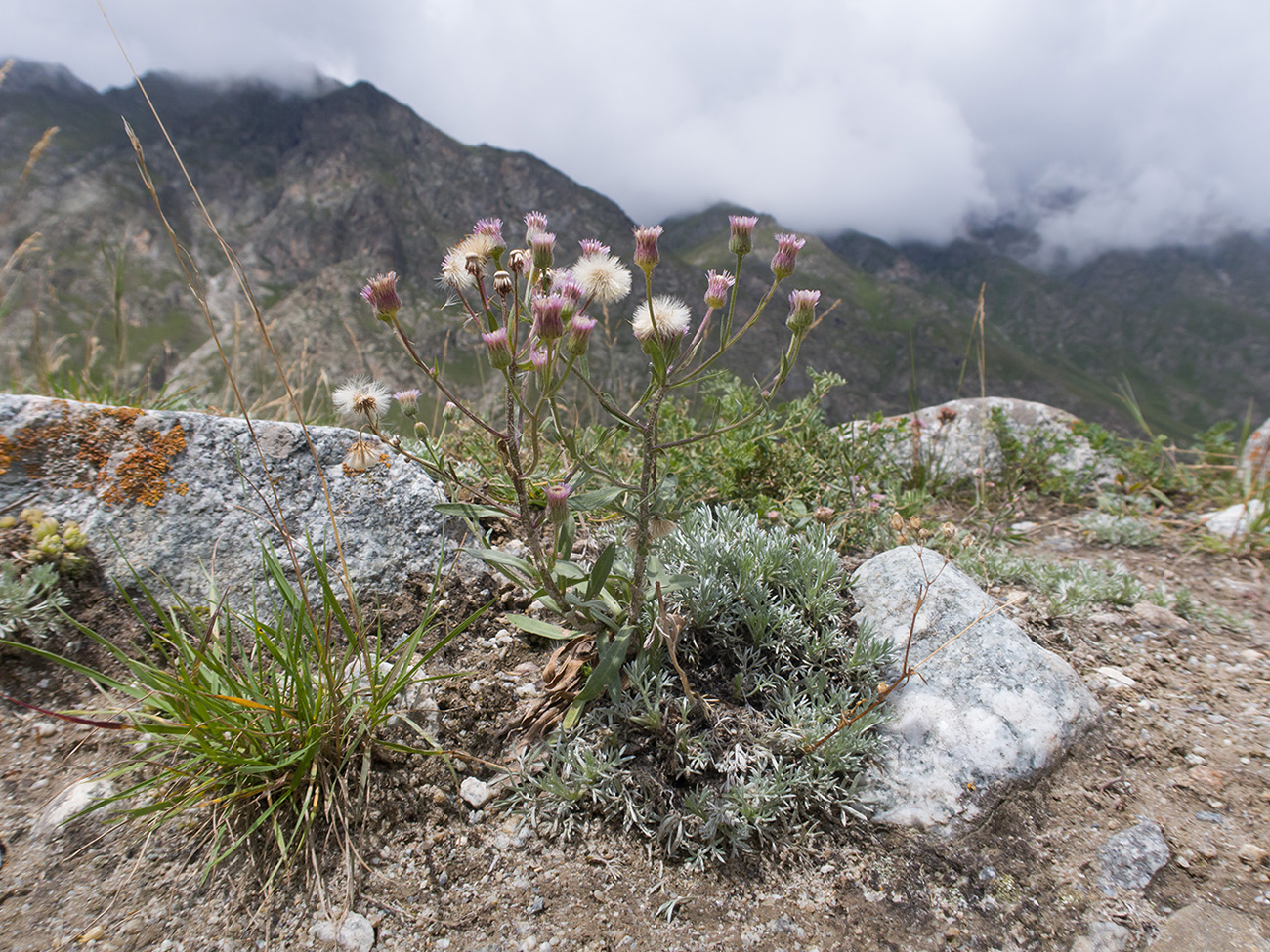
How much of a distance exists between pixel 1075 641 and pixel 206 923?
12.4 feet

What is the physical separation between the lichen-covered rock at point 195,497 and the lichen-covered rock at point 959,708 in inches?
85.4

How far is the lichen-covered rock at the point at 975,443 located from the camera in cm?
522

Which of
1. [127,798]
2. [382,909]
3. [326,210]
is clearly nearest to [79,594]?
[127,798]

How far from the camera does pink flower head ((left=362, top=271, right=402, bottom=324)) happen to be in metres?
2.05

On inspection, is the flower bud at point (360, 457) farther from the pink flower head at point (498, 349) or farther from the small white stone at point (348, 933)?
the small white stone at point (348, 933)

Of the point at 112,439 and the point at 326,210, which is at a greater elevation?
the point at 326,210

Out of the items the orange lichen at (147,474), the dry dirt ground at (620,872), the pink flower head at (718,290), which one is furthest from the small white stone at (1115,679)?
the orange lichen at (147,474)

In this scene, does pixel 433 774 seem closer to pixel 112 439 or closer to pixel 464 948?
pixel 464 948

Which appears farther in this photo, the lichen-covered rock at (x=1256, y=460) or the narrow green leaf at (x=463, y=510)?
the lichen-covered rock at (x=1256, y=460)

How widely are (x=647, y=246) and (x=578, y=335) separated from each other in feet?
1.37

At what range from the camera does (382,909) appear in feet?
6.59

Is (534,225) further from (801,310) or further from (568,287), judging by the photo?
(801,310)

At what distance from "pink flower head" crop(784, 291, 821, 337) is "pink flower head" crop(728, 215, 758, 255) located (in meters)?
0.22

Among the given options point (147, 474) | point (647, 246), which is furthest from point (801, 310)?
point (147, 474)
